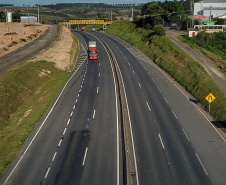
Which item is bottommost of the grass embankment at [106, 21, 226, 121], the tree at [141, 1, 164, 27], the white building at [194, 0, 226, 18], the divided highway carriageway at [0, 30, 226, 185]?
the divided highway carriageway at [0, 30, 226, 185]

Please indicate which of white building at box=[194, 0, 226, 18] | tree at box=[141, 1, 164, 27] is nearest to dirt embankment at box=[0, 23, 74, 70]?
tree at box=[141, 1, 164, 27]

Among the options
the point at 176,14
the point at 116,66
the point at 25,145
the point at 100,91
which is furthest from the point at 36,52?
the point at 176,14

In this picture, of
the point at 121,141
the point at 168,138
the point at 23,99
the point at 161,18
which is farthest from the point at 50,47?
the point at 168,138

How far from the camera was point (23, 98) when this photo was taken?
4803 cm

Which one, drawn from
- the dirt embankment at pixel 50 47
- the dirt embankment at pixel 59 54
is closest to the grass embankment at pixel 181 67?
the dirt embankment at pixel 59 54

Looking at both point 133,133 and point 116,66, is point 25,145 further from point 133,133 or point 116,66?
point 116,66

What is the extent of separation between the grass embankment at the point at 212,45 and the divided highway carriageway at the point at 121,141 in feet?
62.1

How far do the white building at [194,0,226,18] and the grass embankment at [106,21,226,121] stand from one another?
43344 millimetres

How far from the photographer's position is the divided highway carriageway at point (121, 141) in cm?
2698

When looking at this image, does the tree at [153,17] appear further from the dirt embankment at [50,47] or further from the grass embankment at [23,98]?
the grass embankment at [23,98]

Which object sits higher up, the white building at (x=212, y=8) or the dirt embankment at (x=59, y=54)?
the white building at (x=212, y=8)

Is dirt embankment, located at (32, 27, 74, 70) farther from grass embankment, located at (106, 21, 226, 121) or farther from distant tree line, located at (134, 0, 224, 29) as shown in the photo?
distant tree line, located at (134, 0, 224, 29)

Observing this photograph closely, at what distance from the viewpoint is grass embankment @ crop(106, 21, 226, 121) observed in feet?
146

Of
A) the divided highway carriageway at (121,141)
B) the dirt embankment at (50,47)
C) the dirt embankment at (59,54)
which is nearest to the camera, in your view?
the divided highway carriageway at (121,141)
